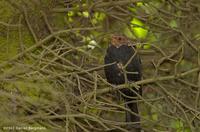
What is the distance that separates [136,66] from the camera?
3.62 m

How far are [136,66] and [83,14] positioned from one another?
2.89 feet

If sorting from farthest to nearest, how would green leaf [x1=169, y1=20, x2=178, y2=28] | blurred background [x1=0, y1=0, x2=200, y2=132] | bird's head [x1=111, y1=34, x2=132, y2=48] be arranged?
green leaf [x1=169, y1=20, x2=178, y2=28]
bird's head [x1=111, y1=34, x2=132, y2=48]
blurred background [x1=0, y1=0, x2=200, y2=132]

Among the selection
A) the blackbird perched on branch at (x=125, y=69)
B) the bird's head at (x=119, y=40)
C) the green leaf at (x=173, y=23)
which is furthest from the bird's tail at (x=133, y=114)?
the green leaf at (x=173, y=23)

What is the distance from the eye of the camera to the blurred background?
10.3ft

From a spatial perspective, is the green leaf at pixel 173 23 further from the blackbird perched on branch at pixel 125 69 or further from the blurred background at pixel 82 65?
the blackbird perched on branch at pixel 125 69

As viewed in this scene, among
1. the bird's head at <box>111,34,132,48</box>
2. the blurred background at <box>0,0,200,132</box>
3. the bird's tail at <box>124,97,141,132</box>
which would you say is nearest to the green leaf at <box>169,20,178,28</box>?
the blurred background at <box>0,0,200,132</box>

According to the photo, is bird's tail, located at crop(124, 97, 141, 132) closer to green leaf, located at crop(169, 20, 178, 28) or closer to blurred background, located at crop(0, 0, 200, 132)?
blurred background, located at crop(0, 0, 200, 132)

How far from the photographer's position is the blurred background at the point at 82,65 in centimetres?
315

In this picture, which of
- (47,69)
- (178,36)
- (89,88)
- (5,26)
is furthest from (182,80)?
(5,26)

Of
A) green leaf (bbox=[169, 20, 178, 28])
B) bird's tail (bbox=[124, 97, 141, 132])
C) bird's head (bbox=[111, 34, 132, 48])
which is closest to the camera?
bird's tail (bbox=[124, 97, 141, 132])

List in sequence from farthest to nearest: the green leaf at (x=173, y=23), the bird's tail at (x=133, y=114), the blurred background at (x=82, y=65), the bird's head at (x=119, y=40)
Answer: the green leaf at (x=173, y=23) → the bird's head at (x=119, y=40) → the bird's tail at (x=133, y=114) → the blurred background at (x=82, y=65)

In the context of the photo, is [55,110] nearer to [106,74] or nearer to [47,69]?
[47,69]

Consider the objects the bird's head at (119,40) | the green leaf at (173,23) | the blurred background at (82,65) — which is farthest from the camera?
the green leaf at (173,23)

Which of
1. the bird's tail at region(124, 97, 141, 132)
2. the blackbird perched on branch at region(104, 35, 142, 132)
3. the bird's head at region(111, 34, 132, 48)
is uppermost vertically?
the bird's head at region(111, 34, 132, 48)
